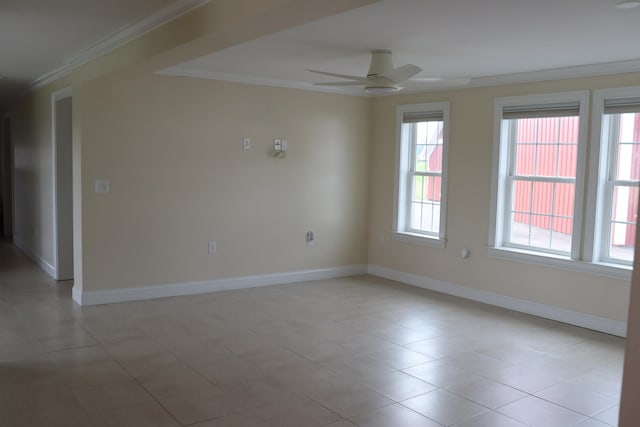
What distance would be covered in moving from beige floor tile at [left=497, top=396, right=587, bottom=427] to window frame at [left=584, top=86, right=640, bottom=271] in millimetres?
2029

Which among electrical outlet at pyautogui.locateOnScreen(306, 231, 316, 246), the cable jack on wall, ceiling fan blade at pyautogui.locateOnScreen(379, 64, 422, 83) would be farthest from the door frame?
ceiling fan blade at pyautogui.locateOnScreen(379, 64, 422, 83)

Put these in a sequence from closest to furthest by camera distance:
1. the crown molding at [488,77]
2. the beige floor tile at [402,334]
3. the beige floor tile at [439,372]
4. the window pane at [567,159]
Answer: the beige floor tile at [439,372] < the beige floor tile at [402,334] < the crown molding at [488,77] < the window pane at [567,159]

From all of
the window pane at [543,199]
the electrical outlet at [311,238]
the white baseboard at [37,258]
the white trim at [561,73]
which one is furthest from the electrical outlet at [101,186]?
the window pane at [543,199]

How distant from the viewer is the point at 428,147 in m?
6.67

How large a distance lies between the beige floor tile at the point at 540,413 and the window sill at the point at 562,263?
190 centimetres

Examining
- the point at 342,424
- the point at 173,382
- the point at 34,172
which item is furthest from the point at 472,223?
the point at 34,172

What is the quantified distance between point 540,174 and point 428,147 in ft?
4.91

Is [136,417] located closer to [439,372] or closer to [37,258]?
[439,372]

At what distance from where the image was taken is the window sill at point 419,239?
6438 mm

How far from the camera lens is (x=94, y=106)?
530cm

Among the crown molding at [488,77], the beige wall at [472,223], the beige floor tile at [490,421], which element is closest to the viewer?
the beige floor tile at [490,421]

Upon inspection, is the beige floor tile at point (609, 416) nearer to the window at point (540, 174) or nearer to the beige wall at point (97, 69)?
the window at point (540, 174)

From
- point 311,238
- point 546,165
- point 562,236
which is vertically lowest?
point 311,238

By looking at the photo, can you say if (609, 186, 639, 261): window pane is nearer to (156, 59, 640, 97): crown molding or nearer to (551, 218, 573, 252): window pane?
(551, 218, 573, 252): window pane
